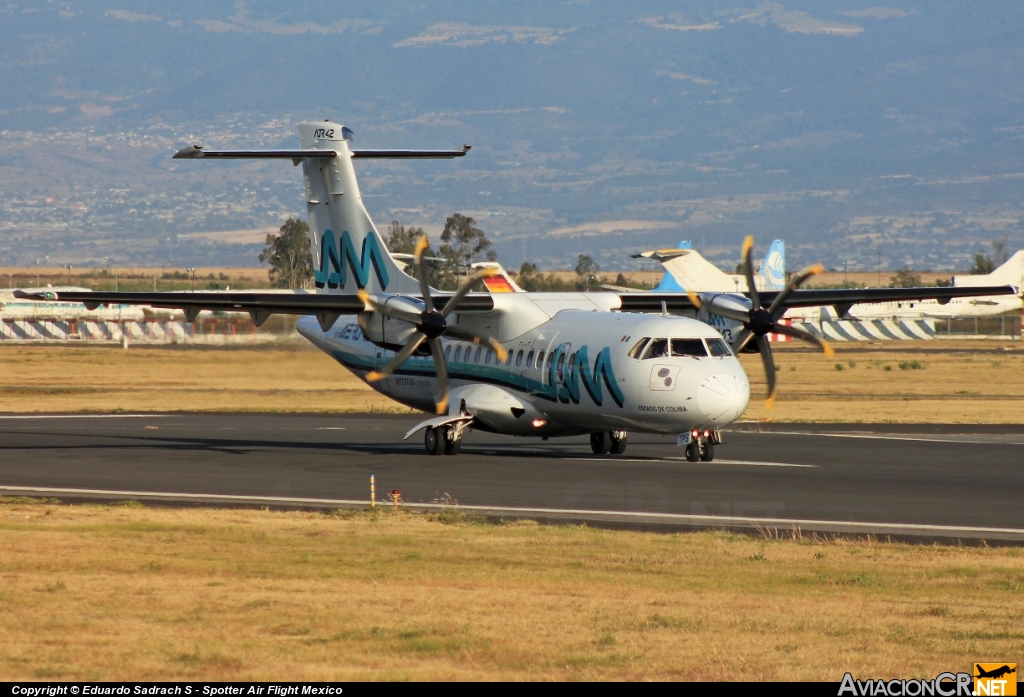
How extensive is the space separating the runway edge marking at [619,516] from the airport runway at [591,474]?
1.2 inches

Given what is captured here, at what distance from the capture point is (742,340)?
28.9 metres

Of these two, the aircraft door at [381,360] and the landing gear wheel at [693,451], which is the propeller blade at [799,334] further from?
the aircraft door at [381,360]

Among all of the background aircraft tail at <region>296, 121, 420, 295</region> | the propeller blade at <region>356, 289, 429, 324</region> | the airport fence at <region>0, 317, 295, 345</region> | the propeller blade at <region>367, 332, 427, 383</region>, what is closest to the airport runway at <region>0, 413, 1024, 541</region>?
the propeller blade at <region>367, 332, 427, 383</region>

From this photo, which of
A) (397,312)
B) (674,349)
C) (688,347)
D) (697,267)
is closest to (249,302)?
(397,312)

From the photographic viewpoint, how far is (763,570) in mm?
14648

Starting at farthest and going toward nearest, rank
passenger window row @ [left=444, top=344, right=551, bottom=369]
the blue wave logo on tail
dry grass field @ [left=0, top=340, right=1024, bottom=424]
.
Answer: dry grass field @ [left=0, top=340, right=1024, bottom=424] → the blue wave logo on tail → passenger window row @ [left=444, top=344, right=551, bottom=369]

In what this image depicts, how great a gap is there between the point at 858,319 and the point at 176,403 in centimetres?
6259

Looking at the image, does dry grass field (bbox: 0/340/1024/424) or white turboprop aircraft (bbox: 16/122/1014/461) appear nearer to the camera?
white turboprop aircraft (bbox: 16/122/1014/461)

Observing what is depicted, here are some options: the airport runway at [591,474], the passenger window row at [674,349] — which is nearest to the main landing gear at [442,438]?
the airport runway at [591,474]

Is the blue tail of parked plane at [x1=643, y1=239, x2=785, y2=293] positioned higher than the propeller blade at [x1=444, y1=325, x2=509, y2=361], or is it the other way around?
the blue tail of parked plane at [x1=643, y1=239, x2=785, y2=293]

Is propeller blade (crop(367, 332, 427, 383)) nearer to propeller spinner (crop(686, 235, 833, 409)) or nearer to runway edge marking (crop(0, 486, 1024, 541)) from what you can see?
propeller spinner (crop(686, 235, 833, 409))

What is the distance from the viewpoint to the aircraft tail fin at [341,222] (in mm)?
32875

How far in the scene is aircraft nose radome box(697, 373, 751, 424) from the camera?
2531cm

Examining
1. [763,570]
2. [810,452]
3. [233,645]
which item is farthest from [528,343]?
[233,645]
